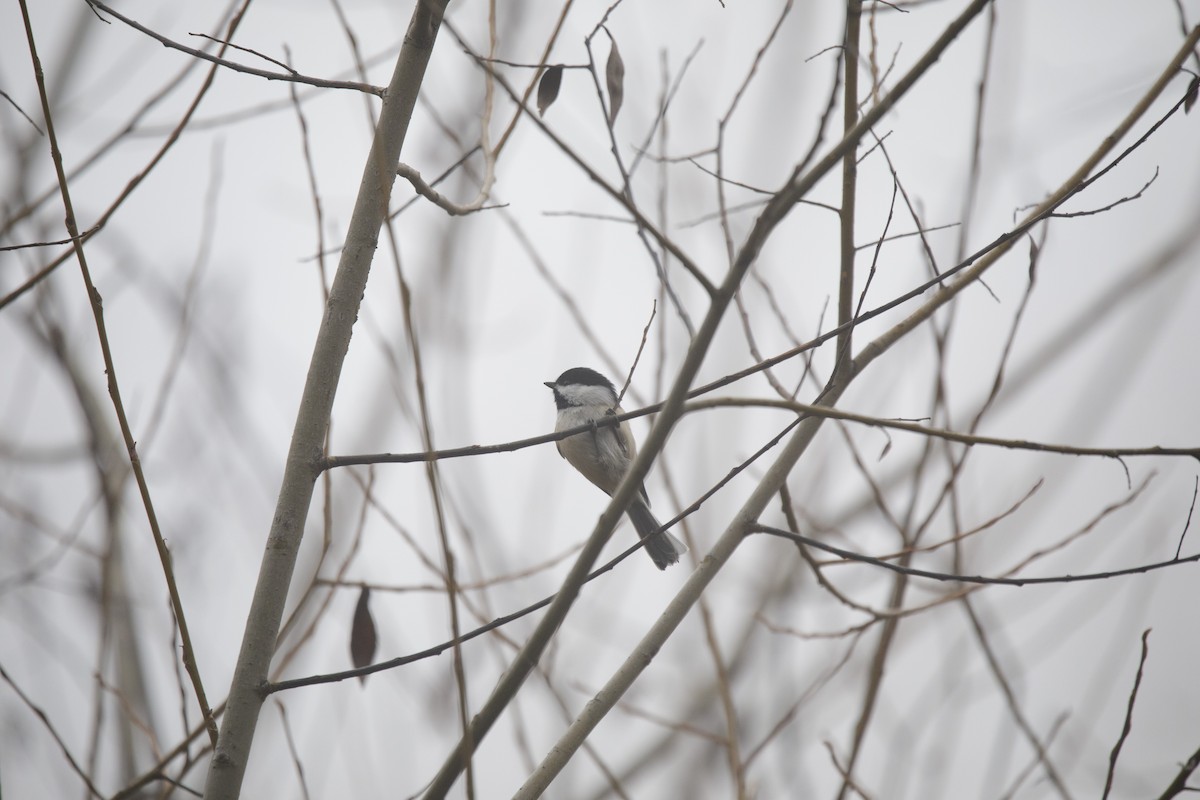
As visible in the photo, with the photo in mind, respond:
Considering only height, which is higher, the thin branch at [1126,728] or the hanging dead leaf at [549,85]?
the hanging dead leaf at [549,85]

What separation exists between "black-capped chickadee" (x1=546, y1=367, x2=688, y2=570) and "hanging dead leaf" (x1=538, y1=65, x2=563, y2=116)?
5.40ft

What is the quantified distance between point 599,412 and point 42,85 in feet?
9.28

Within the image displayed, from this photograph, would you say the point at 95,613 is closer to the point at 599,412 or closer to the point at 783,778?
the point at 599,412

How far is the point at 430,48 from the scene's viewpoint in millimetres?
1862

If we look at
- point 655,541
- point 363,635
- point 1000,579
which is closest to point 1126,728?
point 1000,579

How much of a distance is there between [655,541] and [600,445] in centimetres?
48

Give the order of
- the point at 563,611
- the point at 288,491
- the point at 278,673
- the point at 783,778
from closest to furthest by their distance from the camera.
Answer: the point at 563,611 → the point at 288,491 → the point at 278,673 → the point at 783,778

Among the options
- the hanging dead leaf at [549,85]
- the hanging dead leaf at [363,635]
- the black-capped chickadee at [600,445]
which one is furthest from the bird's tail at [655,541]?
the hanging dead leaf at [549,85]

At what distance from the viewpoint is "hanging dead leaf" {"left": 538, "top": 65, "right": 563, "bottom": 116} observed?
214cm

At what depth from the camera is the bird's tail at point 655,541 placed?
378 cm

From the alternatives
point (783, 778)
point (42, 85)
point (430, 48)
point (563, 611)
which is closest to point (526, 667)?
point (563, 611)

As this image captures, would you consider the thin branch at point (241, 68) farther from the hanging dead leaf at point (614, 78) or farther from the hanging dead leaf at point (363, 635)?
the hanging dead leaf at point (363, 635)

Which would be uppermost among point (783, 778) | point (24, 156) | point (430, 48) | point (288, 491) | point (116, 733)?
point (24, 156)

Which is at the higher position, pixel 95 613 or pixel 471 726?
pixel 95 613
